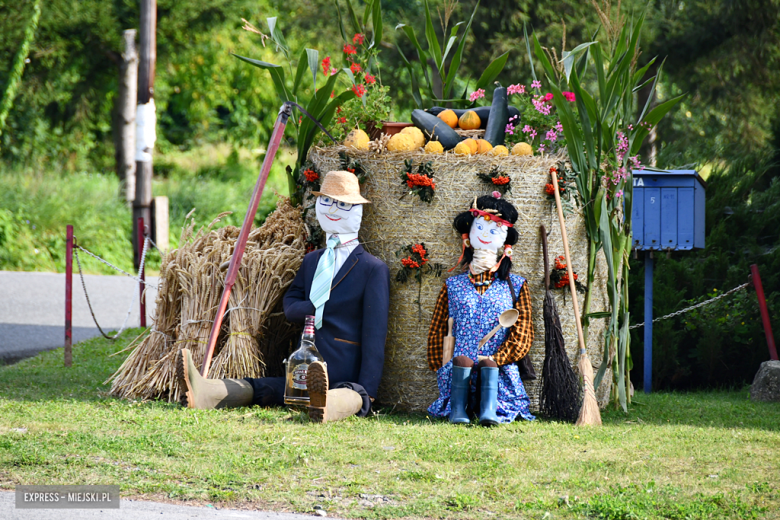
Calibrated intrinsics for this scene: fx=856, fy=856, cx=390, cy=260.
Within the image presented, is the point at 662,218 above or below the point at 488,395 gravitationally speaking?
above

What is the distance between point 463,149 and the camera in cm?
530

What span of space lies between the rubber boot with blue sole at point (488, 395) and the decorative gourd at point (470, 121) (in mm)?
1801

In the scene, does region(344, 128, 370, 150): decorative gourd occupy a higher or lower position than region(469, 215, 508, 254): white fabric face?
higher

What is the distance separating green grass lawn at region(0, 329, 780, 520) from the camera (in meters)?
3.36

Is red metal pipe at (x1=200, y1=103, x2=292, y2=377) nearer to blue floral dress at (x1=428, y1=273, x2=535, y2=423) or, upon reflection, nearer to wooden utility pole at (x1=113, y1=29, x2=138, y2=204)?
blue floral dress at (x1=428, y1=273, x2=535, y2=423)

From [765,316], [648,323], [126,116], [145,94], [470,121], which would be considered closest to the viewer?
[470,121]

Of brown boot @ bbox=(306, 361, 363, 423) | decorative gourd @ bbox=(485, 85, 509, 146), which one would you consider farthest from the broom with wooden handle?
brown boot @ bbox=(306, 361, 363, 423)

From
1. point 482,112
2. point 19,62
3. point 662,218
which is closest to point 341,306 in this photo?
point 482,112

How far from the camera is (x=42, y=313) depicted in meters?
9.80

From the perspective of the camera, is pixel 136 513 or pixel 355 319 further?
pixel 355 319

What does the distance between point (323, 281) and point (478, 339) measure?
997 millimetres

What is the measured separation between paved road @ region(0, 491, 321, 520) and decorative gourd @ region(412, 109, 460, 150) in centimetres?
296

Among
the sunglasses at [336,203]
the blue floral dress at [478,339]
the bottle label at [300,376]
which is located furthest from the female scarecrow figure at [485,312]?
the bottle label at [300,376]

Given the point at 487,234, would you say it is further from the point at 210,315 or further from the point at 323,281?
the point at 210,315
